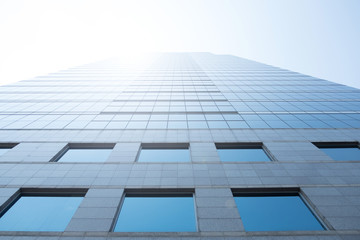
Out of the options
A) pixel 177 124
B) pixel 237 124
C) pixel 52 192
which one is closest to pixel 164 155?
pixel 177 124

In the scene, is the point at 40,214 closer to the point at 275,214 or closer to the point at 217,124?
the point at 275,214

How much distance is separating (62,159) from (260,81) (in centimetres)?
3322

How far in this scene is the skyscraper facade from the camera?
777cm

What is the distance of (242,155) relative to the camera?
12742 millimetres

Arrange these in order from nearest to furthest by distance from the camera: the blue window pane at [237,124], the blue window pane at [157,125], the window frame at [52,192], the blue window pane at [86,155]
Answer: the window frame at [52,192], the blue window pane at [86,155], the blue window pane at [157,125], the blue window pane at [237,124]

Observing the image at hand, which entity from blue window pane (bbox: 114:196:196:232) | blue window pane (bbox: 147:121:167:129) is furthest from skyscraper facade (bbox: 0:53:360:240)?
blue window pane (bbox: 147:121:167:129)

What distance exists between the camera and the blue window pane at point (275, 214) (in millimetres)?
7719

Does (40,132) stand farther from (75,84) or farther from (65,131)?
(75,84)

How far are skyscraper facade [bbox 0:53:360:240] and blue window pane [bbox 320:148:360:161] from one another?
69mm

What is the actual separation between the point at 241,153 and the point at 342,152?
784 cm

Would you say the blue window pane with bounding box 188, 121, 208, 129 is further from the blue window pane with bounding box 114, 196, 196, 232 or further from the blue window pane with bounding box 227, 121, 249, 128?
the blue window pane with bounding box 114, 196, 196, 232

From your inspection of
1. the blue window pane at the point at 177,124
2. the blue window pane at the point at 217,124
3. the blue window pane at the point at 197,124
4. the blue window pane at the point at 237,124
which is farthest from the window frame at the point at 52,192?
the blue window pane at the point at 237,124

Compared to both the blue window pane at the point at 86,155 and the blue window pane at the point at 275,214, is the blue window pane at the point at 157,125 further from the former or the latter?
the blue window pane at the point at 275,214

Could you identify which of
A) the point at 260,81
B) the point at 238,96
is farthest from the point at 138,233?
the point at 260,81
